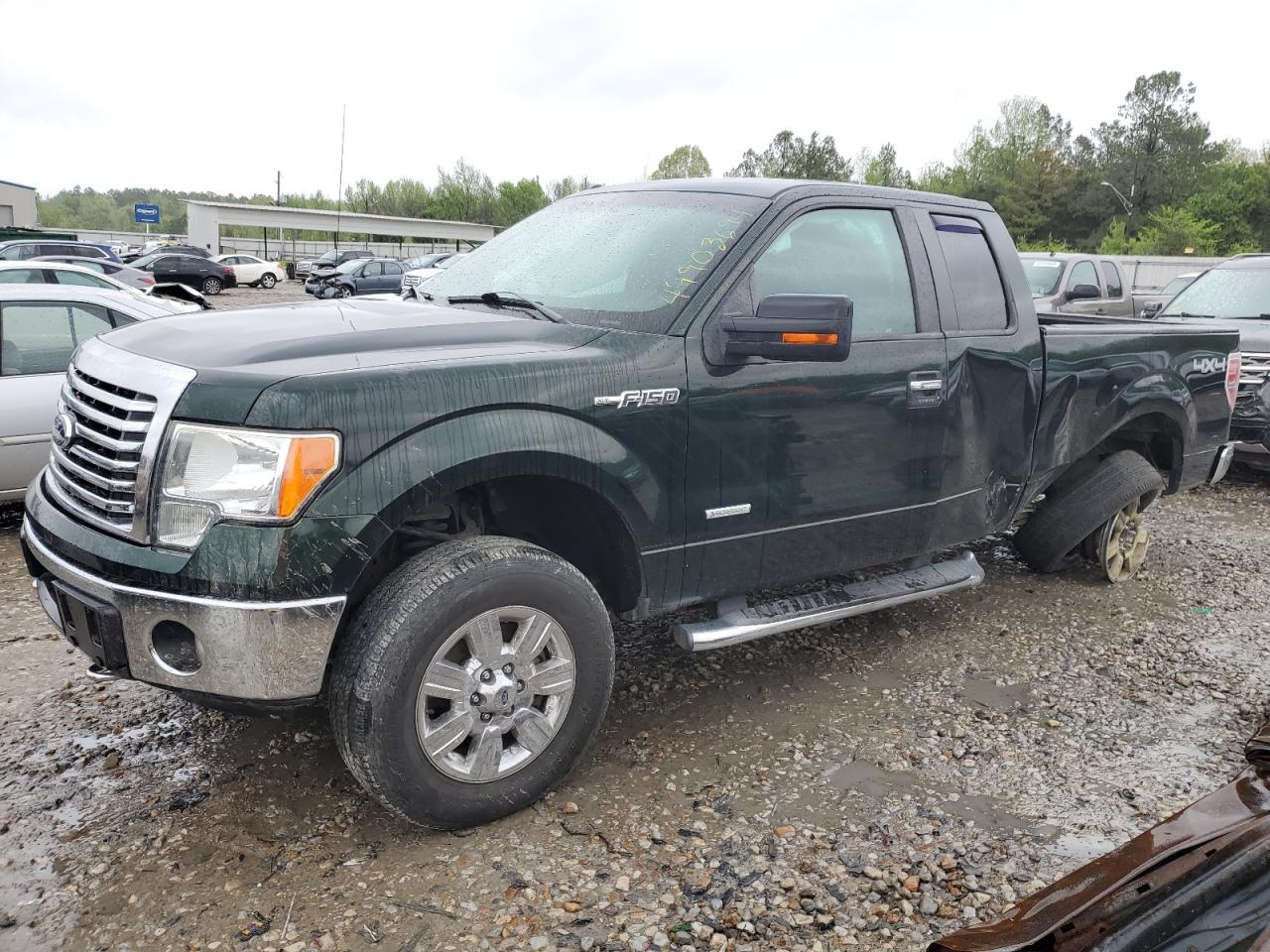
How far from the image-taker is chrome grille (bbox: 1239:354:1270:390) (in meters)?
7.93

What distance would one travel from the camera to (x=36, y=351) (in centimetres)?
609

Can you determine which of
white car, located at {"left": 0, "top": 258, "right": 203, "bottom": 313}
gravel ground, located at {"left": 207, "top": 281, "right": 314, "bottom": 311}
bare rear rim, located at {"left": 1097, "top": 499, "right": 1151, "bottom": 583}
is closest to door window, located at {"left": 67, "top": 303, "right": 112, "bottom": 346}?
white car, located at {"left": 0, "top": 258, "right": 203, "bottom": 313}

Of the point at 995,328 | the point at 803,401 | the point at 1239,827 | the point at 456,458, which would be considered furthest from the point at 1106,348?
the point at 456,458

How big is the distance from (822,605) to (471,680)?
5.04ft

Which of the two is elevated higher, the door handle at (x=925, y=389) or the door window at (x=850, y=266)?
the door window at (x=850, y=266)

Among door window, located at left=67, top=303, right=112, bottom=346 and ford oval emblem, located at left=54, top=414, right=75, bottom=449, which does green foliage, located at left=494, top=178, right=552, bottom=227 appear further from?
ford oval emblem, located at left=54, top=414, right=75, bottom=449

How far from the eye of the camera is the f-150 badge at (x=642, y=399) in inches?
123

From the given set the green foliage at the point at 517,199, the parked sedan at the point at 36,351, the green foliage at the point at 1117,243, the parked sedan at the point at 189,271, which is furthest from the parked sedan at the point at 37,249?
the green foliage at the point at 517,199

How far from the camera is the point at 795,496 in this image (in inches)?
143

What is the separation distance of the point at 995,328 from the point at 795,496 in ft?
4.56

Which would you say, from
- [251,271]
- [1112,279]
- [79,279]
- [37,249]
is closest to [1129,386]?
[1112,279]

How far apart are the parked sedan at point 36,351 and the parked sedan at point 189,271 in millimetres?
27190

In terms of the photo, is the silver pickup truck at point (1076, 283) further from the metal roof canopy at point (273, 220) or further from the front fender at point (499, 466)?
the metal roof canopy at point (273, 220)

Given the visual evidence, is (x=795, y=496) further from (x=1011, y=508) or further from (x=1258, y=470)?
(x=1258, y=470)
